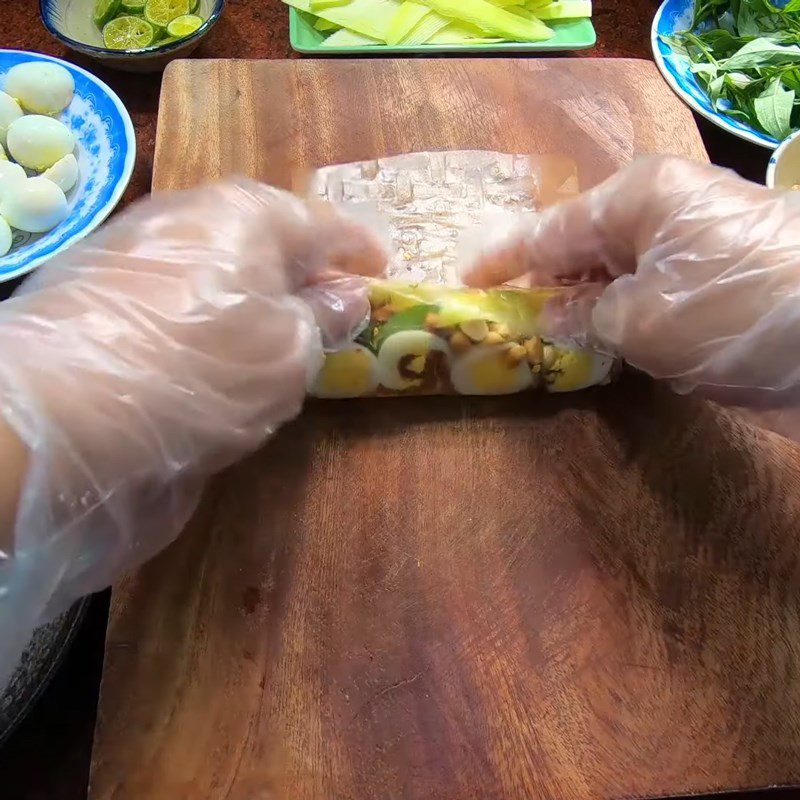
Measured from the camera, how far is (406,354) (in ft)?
2.19

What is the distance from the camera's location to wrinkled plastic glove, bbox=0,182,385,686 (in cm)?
47

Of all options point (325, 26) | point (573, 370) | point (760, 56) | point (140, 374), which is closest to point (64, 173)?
point (325, 26)

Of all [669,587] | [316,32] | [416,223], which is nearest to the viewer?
[669,587]

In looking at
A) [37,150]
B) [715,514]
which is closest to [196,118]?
[37,150]

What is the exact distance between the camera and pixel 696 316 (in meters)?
0.59

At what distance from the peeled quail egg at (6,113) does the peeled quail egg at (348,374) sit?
1.92 feet

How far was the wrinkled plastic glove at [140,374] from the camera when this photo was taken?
18.4 inches

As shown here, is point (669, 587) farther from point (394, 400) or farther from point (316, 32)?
point (316, 32)

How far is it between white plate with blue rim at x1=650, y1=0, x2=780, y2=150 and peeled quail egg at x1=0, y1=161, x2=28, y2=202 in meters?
0.84

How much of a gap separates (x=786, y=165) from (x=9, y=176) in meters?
0.91

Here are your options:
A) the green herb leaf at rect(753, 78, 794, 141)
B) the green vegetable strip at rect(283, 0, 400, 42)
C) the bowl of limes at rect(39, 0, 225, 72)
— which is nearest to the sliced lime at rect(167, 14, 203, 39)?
the bowl of limes at rect(39, 0, 225, 72)

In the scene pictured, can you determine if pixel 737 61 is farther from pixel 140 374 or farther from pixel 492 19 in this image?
pixel 140 374

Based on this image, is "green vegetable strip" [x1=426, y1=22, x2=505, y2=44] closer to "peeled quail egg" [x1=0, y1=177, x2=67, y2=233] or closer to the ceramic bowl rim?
the ceramic bowl rim

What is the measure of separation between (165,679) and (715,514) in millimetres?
483
